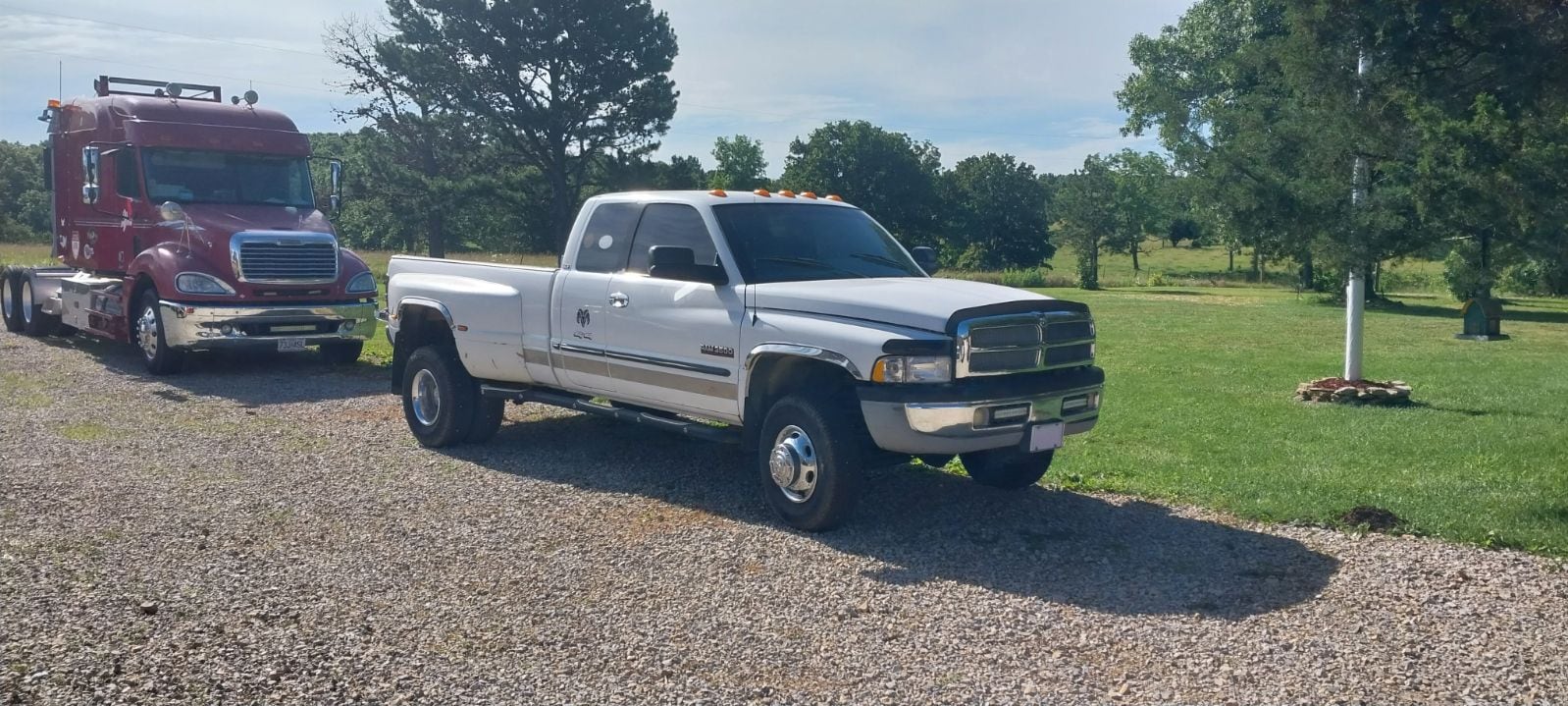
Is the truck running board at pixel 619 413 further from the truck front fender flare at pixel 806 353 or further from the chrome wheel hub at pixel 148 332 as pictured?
the chrome wheel hub at pixel 148 332

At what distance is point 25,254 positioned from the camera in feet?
112

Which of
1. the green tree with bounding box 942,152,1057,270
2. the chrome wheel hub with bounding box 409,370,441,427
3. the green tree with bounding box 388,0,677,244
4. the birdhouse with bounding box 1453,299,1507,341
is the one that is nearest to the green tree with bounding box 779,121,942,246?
the green tree with bounding box 942,152,1057,270

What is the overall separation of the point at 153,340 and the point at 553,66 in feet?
107

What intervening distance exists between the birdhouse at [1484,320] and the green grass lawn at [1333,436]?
60.5 inches

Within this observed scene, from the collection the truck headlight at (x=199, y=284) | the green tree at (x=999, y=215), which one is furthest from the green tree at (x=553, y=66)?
Answer: the green tree at (x=999, y=215)

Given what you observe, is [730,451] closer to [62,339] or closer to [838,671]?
[838,671]

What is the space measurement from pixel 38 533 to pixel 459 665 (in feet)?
11.8

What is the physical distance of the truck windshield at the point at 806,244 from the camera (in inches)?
315

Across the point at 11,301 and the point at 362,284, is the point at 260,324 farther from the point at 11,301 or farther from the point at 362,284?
the point at 11,301

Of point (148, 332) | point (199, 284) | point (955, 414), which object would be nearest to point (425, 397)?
point (955, 414)

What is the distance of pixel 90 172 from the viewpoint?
49.3ft

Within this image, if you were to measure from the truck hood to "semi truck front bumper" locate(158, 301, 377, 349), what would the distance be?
8.76 meters

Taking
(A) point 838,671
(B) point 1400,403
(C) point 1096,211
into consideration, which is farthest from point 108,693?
(C) point 1096,211

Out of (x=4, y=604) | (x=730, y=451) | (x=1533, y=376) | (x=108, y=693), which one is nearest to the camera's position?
(x=108, y=693)
